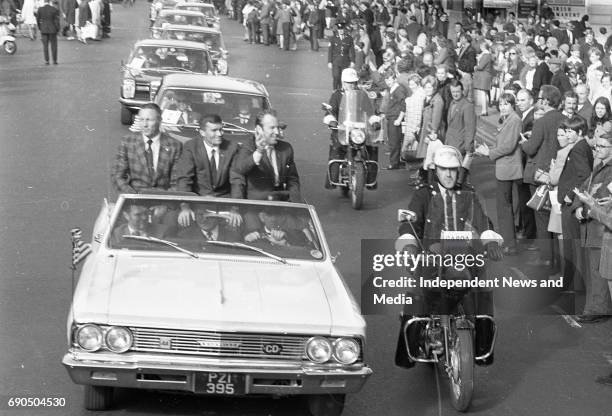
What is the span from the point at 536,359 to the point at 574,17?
30.9 meters

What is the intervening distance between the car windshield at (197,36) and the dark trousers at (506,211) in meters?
20.5

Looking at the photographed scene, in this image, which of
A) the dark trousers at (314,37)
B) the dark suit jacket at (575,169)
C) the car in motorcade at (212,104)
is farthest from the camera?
the dark trousers at (314,37)

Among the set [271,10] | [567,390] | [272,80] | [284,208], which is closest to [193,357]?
[284,208]

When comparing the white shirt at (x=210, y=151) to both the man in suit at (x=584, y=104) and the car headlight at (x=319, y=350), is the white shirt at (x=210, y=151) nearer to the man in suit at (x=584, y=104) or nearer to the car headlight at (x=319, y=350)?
the car headlight at (x=319, y=350)

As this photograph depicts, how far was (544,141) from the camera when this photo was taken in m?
14.9

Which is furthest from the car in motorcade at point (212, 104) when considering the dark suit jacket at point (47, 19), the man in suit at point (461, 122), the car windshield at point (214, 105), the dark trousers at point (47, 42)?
the dark trousers at point (47, 42)

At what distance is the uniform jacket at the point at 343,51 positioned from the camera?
108 feet

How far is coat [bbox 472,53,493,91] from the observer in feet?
95.8

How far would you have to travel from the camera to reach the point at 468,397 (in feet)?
31.0

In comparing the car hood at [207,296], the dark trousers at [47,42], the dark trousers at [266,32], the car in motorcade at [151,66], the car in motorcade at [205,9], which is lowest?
the dark trousers at [266,32]

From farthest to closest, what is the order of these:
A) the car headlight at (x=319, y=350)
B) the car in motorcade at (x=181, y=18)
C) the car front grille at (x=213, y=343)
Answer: the car in motorcade at (x=181, y=18) < the car headlight at (x=319, y=350) < the car front grille at (x=213, y=343)

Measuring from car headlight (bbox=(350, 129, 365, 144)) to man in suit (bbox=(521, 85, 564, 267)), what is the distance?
361 centimetres

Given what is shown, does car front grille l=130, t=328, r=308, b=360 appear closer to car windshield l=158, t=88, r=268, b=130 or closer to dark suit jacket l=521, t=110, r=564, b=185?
dark suit jacket l=521, t=110, r=564, b=185

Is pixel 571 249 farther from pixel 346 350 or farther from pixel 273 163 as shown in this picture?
pixel 346 350
